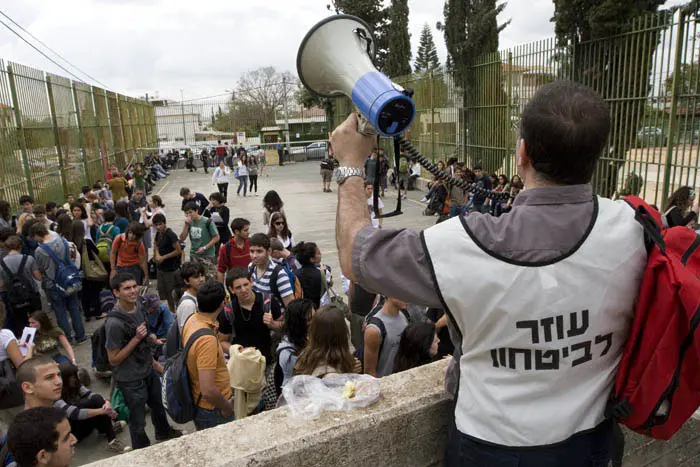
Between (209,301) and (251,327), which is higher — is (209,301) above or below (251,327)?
above

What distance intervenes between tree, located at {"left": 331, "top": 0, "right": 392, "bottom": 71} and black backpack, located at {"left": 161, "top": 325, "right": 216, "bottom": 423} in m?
25.4

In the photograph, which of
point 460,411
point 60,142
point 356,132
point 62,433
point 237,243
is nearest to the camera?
point 460,411

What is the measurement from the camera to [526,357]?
1.25m

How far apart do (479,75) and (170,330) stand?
467 inches

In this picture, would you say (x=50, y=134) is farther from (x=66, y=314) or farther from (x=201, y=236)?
(x=66, y=314)

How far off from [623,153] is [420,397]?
8082 millimetres

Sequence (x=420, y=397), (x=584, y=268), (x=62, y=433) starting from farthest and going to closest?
(x=62, y=433)
(x=420, y=397)
(x=584, y=268)

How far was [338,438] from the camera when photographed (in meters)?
1.60

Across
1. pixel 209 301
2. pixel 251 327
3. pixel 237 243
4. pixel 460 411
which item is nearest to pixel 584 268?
pixel 460 411

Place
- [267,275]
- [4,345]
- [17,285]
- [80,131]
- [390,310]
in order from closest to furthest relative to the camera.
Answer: [390,310] < [4,345] < [267,275] < [17,285] < [80,131]

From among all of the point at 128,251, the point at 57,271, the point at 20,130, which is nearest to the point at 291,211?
the point at 20,130

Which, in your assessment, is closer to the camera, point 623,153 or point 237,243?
point 237,243

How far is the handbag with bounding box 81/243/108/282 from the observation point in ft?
22.8

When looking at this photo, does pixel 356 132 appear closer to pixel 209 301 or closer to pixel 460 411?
pixel 460 411
